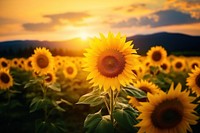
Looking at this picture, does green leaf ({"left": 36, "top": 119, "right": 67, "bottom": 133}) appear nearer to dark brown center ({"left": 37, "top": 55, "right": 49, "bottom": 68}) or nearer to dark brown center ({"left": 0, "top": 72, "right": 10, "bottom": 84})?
dark brown center ({"left": 37, "top": 55, "right": 49, "bottom": 68})

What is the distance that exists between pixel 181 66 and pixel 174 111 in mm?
6260

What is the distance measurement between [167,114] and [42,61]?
9.18 ft

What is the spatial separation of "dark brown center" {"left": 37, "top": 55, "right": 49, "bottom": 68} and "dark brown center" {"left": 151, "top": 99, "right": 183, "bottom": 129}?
270 centimetres

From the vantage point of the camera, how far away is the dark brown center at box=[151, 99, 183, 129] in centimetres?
177

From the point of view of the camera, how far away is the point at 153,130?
1.82m

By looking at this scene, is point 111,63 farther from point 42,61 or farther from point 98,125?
point 42,61

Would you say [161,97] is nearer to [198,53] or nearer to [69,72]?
[69,72]

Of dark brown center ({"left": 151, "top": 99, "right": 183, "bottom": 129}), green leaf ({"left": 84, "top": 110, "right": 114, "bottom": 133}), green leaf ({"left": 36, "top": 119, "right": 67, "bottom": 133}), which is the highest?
dark brown center ({"left": 151, "top": 99, "right": 183, "bottom": 129})

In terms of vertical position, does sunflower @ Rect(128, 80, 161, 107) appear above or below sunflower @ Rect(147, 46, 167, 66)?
below

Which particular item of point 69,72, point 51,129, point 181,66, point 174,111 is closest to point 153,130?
point 174,111

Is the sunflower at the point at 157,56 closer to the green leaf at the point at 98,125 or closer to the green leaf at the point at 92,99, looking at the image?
the green leaf at the point at 92,99

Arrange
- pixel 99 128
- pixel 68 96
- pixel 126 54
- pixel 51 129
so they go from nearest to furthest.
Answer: pixel 99 128, pixel 126 54, pixel 51 129, pixel 68 96

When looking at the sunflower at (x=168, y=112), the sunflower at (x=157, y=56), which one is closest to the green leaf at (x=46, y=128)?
the sunflower at (x=168, y=112)

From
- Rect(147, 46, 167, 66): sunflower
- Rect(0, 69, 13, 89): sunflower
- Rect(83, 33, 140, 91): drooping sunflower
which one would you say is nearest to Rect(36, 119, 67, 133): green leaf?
Rect(83, 33, 140, 91): drooping sunflower
